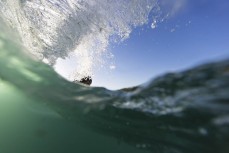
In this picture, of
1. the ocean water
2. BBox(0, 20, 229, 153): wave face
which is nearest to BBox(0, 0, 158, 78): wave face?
the ocean water

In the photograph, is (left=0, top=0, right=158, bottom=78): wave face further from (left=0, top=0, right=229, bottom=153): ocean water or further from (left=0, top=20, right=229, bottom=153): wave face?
(left=0, top=20, right=229, bottom=153): wave face

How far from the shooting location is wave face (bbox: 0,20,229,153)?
836cm

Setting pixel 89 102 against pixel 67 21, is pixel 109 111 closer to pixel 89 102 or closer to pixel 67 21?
pixel 89 102

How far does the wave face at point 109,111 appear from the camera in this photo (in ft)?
27.4

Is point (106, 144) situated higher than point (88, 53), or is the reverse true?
point (88, 53)

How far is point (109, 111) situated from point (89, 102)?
100cm

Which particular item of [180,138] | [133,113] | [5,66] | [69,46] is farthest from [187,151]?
[69,46]

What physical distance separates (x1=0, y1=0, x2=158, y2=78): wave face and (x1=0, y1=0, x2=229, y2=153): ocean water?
0.06 m

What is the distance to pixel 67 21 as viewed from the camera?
1712 centimetres

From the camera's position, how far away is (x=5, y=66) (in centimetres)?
1470

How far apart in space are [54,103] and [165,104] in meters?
7.53

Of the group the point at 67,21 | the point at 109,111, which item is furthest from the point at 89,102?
the point at 67,21

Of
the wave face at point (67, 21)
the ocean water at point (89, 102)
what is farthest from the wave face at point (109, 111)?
the wave face at point (67, 21)

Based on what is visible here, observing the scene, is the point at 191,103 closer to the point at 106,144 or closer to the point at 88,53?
the point at 106,144
